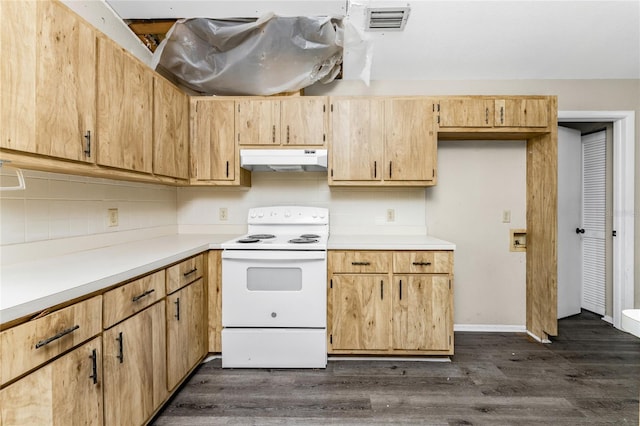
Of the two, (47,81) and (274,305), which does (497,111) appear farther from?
(47,81)

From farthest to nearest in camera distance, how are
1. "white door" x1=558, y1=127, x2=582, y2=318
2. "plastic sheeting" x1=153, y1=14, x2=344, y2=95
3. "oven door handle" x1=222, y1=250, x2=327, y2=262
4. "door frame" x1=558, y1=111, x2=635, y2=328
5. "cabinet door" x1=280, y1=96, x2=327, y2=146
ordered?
"white door" x1=558, y1=127, x2=582, y2=318 < "door frame" x1=558, y1=111, x2=635, y2=328 < "cabinet door" x1=280, y1=96, x2=327, y2=146 < "plastic sheeting" x1=153, y1=14, x2=344, y2=95 < "oven door handle" x1=222, y1=250, x2=327, y2=262

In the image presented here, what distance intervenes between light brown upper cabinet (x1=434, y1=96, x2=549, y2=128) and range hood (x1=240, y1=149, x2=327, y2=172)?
103 centimetres

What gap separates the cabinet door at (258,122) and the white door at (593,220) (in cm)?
324

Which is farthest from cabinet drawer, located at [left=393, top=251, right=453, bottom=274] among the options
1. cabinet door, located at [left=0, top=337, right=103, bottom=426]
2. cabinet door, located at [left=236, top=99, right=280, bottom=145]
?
cabinet door, located at [left=0, top=337, right=103, bottom=426]

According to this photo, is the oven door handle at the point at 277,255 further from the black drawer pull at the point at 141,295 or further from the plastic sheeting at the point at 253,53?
the plastic sheeting at the point at 253,53

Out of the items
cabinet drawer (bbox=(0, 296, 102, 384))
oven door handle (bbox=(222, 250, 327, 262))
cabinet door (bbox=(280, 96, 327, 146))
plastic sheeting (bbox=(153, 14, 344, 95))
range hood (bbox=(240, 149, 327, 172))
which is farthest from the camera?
cabinet door (bbox=(280, 96, 327, 146))

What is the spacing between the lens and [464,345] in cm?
→ 254

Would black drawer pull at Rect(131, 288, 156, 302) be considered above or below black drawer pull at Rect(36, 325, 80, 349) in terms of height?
above

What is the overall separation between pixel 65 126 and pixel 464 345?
2970mm

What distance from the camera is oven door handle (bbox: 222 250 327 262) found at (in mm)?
2160

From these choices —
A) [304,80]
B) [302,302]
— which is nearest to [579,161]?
[304,80]

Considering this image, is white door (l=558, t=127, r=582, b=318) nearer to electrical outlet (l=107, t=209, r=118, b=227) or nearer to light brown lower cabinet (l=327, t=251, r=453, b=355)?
light brown lower cabinet (l=327, t=251, r=453, b=355)

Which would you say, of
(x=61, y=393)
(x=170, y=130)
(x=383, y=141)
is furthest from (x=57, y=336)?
(x=383, y=141)

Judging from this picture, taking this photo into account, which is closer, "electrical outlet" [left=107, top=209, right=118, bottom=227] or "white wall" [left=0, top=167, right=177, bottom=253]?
"white wall" [left=0, top=167, right=177, bottom=253]
